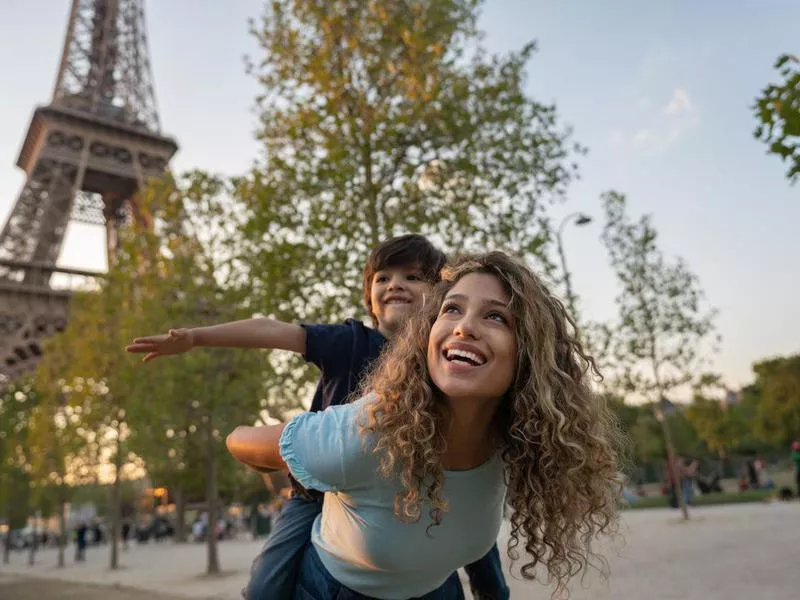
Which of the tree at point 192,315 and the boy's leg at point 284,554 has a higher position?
the tree at point 192,315

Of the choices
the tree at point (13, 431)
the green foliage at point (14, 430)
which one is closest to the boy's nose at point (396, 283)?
the tree at point (13, 431)

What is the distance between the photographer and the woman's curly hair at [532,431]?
1722 mm

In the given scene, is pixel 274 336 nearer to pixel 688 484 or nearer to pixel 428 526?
pixel 428 526

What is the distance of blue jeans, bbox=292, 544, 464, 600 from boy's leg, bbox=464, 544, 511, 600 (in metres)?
0.32

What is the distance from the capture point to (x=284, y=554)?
6.75 ft

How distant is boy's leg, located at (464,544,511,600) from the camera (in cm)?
243

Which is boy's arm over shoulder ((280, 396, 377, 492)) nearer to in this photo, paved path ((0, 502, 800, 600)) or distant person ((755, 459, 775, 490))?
paved path ((0, 502, 800, 600))

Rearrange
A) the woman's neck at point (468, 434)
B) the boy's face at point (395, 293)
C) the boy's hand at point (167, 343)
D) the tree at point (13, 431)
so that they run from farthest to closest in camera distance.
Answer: the tree at point (13, 431)
the boy's face at point (395, 293)
the boy's hand at point (167, 343)
the woman's neck at point (468, 434)

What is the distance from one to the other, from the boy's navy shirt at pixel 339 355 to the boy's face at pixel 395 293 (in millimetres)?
221

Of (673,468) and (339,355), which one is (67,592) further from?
(673,468)

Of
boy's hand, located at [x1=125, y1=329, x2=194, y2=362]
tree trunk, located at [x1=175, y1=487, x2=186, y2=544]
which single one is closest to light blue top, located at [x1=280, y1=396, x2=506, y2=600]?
boy's hand, located at [x1=125, y1=329, x2=194, y2=362]

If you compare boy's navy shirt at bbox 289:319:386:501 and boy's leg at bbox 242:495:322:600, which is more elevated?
boy's navy shirt at bbox 289:319:386:501

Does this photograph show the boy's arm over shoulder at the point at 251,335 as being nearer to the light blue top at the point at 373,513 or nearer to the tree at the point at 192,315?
the light blue top at the point at 373,513

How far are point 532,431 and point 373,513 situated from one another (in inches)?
19.7
